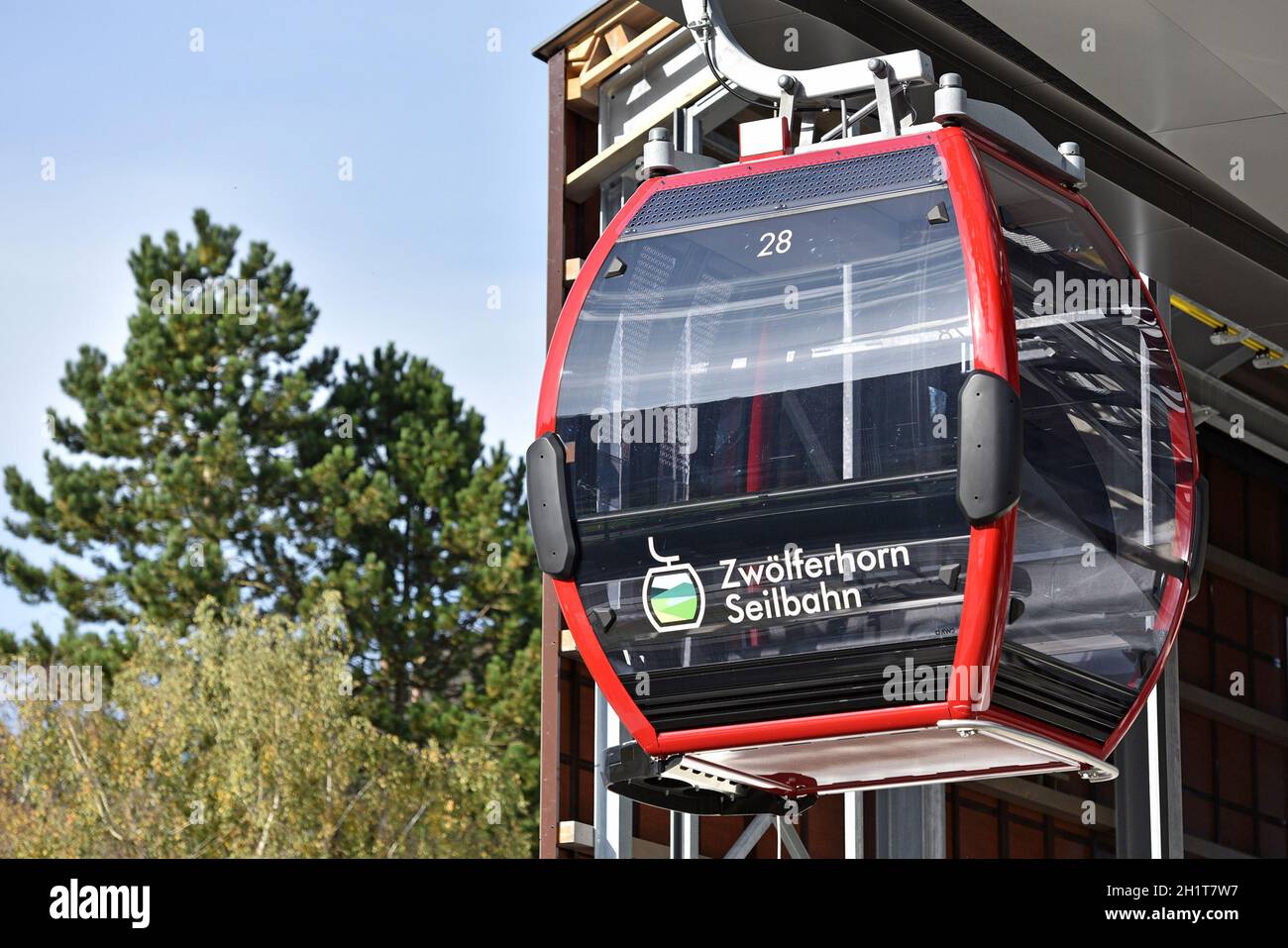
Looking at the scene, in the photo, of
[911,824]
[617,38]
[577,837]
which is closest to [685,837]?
[577,837]

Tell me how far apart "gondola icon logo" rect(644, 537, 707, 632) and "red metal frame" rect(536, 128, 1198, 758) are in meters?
0.17

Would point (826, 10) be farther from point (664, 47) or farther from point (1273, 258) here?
point (1273, 258)

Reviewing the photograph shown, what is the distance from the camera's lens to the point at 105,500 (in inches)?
1131

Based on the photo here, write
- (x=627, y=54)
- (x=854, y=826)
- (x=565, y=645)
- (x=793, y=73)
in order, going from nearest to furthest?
(x=793, y=73) < (x=565, y=645) < (x=627, y=54) < (x=854, y=826)

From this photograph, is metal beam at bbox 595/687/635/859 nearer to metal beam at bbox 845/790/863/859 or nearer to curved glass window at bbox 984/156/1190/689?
metal beam at bbox 845/790/863/859

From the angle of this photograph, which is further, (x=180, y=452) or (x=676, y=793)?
(x=180, y=452)

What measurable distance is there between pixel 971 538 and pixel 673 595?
0.72m

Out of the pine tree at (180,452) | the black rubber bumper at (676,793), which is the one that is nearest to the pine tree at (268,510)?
the pine tree at (180,452)

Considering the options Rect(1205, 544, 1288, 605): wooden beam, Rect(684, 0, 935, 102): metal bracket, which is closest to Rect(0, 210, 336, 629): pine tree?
Rect(1205, 544, 1288, 605): wooden beam

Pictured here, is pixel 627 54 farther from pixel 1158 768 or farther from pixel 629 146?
pixel 1158 768

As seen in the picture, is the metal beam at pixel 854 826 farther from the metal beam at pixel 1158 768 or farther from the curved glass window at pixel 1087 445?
the curved glass window at pixel 1087 445

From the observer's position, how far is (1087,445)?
4.86m
